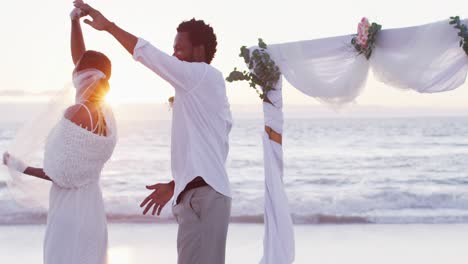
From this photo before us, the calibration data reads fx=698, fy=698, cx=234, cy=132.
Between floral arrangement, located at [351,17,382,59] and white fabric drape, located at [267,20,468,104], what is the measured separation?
0.20 ft

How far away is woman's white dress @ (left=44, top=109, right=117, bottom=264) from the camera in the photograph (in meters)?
2.93

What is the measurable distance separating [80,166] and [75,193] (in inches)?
5.2

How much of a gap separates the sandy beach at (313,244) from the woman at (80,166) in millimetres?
3681

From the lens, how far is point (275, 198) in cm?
560

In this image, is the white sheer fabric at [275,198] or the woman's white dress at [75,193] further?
the white sheer fabric at [275,198]

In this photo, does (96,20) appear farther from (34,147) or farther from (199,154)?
(34,147)

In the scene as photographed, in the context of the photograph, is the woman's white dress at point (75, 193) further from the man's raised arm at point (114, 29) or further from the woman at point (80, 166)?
the man's raised arm at point (114, 29)

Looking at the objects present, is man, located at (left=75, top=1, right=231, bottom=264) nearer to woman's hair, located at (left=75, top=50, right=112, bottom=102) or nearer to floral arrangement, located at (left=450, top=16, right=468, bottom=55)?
woman's hair, located at (left=75, top=50, right=112, bottom=102)

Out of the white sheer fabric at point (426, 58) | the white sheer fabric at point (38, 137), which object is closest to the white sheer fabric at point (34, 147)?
the white sheer fabric at point (38, 137)

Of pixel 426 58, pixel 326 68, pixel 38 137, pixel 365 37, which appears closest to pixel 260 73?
pixel 326 68

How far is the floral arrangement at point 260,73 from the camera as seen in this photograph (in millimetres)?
5570

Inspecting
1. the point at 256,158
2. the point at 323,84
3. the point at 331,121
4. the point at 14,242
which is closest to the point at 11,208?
the point at 14,242

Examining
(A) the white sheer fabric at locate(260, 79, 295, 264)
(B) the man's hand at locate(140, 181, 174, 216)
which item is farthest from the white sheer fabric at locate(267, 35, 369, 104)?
(B) the man's hand at locate(140, 181, 174, 216)

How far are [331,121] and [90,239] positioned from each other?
40713mm
